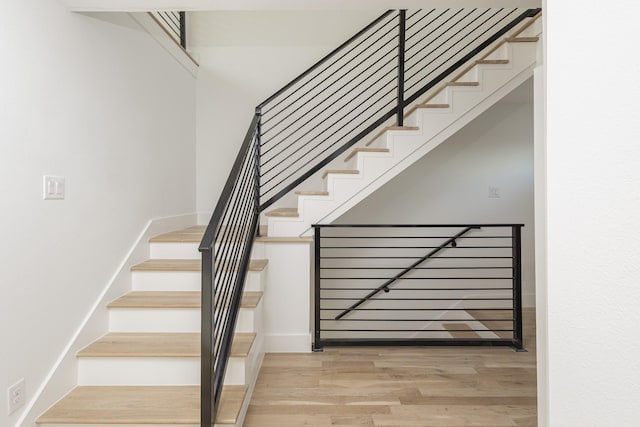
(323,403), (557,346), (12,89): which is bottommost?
(323,403)

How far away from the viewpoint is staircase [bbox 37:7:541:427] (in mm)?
2076

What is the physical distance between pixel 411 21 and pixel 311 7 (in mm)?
2908

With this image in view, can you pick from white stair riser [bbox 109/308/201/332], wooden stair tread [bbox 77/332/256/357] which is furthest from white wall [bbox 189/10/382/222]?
wooden stair tread [bbox 77/332/256/357]

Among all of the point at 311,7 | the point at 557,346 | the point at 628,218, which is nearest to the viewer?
the point at 628,218

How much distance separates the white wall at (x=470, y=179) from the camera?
4.88 metres

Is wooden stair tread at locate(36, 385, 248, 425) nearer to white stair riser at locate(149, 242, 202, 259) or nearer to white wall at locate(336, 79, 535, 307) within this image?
white stair riser at locate(149, 242, 202, 259)

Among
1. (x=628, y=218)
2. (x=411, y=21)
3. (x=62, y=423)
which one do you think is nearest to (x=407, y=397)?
(x=62, y=423)

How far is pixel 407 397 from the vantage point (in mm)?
Result: 2518

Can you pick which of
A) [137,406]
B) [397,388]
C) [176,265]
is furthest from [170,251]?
[397,388]

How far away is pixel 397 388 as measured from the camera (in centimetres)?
264

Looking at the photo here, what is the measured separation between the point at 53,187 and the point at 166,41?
6.79 ft

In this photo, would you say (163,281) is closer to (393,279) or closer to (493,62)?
(393,279)

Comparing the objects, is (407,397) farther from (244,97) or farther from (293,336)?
(244,97)

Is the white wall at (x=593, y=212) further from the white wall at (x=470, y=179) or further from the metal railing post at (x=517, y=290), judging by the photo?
the white wall at (x=470, y=179)
